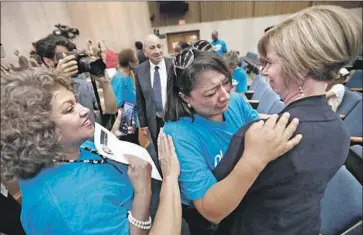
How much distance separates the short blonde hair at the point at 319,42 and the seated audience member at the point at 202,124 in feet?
1.07

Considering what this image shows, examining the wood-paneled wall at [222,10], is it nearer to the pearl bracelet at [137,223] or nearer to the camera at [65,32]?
the camera at [65,32]

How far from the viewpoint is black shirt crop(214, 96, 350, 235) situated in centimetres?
54

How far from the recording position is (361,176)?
1.28m

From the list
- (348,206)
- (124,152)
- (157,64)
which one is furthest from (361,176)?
(157,64)

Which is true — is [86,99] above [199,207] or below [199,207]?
above

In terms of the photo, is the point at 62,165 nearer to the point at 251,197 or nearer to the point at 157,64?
the point at 251,197

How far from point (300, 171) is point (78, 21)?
850 cm

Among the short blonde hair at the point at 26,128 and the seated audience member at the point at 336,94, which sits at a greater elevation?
the short blonde hair at the point at 26,128

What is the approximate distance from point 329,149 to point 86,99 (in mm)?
1404

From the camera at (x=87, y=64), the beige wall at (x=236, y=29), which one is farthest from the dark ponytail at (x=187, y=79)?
the beige wall at (x=236, y=29)

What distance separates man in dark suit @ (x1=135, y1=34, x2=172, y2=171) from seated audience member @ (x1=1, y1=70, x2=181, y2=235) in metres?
1.24

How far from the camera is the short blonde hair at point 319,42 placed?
502 mm

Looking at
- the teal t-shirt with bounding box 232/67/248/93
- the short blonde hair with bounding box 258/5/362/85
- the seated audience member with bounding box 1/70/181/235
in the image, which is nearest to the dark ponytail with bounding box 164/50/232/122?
the seated audience member with bounding box 1/70/181/235

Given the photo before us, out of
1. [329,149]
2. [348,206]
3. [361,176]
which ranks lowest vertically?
[361,176]
